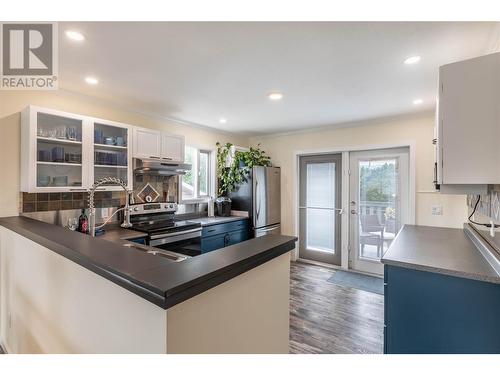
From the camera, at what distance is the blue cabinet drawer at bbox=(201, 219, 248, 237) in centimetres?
354

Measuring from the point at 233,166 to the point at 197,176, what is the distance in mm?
653

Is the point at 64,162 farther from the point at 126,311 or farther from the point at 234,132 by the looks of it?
the point at 234,132

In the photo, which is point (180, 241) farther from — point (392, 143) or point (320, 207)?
point (392, 143)

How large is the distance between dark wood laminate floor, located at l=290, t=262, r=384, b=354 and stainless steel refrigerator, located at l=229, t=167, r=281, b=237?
→ 1.07 meters

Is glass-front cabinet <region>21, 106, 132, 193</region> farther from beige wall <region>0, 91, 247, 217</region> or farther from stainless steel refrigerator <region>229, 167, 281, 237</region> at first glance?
stainless steel refrigerator <region>229, 167, 281, 237</region>

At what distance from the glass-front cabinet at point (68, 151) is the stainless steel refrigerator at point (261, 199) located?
1921 millimetres

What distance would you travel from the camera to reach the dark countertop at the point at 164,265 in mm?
727

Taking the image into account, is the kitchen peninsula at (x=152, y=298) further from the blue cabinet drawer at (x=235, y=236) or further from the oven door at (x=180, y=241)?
the blue cabinet drawer at (x=235, y=236)

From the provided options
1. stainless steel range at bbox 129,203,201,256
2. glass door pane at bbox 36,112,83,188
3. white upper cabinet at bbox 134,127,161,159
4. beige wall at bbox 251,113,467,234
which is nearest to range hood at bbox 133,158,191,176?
white upper cabinet at bbox 134,127,161,159

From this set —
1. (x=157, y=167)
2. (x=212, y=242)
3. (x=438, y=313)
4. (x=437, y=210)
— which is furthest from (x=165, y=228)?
(x=437, y=210)

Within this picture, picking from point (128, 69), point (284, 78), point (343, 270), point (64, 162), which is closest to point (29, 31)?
point (128, 69)

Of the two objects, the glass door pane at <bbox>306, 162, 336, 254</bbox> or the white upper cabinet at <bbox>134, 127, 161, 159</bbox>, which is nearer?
the white upper cabinet at <bbox>134, 127, 161, 159</bbox>

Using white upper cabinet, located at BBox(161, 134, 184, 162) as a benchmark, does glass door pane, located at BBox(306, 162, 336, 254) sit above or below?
below

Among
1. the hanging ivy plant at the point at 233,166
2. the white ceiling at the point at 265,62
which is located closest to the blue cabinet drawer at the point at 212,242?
the hanging ivy plant at the point at 233,166
